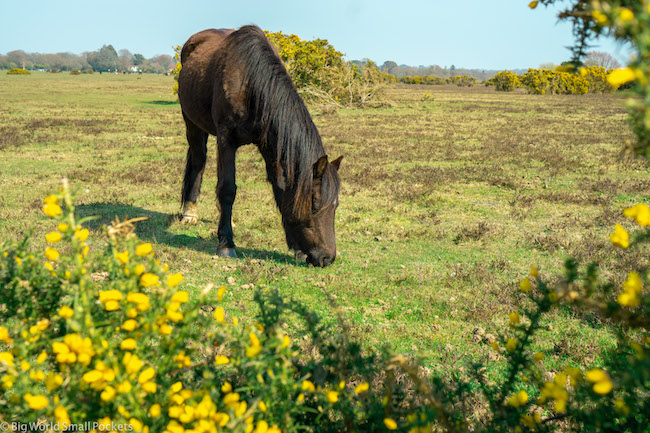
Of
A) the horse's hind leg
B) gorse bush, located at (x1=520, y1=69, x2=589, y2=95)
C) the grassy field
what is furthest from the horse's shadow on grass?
gorse bush, located at (x1=520, y1=69, x2=589, y2=95)

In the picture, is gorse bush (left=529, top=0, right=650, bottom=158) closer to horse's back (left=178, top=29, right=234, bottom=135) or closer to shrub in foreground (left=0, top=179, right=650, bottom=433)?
shrub in foreground (left=0, top=179, right=650, bottom=433)

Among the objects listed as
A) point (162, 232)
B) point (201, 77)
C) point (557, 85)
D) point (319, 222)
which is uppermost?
point (557, 85)

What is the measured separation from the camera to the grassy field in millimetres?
4207

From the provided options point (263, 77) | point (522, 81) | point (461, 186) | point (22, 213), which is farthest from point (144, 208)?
point (522, 81)

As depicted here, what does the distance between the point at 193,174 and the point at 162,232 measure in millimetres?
1202

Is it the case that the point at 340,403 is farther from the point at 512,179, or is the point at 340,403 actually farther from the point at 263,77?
the point at 512,179

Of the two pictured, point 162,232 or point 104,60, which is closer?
point 162,232

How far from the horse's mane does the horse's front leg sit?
→ 639mm

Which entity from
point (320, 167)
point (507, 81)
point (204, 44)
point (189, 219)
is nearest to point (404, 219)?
point (320, 167)

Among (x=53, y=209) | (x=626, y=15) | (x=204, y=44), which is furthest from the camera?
(x=204, y=44)

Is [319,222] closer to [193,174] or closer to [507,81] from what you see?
[193,174]

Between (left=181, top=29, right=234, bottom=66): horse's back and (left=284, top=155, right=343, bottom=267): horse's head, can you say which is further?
(left=181, top=29, right=234, bottom=66): horse's back

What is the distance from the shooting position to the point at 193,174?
7.31 metres

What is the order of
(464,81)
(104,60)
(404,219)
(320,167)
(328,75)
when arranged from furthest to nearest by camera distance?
(104,60)
(464,81)
(328,75)
(404,219)
(320,167)
